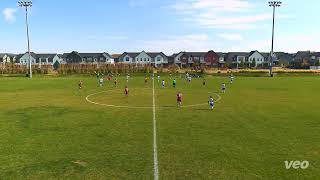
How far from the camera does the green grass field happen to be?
51.6 feet

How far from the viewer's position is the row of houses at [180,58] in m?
163

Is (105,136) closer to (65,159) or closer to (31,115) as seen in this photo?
(65,159)

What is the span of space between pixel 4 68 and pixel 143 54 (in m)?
76.7

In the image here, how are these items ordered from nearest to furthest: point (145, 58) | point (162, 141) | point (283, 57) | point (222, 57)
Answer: point (162, 141)
point (222, 57)
point (145, 58)
point (283, 57)

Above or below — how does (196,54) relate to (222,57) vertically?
above

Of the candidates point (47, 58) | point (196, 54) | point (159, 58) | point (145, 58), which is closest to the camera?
point (196, 54)

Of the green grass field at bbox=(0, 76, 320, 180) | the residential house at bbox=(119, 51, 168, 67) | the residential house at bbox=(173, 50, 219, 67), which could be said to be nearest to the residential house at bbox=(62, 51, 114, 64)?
the residential house at bbox=(119, 51, 168, 67)

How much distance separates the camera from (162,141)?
20906mm

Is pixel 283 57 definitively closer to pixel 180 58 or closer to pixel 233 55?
pixel 233 55

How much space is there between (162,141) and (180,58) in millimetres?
147617

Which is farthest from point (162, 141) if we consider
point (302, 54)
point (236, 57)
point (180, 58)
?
point (302, 54)

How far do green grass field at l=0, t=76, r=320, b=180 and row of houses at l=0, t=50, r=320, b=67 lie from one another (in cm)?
12600

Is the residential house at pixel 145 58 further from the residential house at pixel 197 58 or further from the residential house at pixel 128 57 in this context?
the residential house at pixel 197 58

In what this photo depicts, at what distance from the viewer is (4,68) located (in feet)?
356
